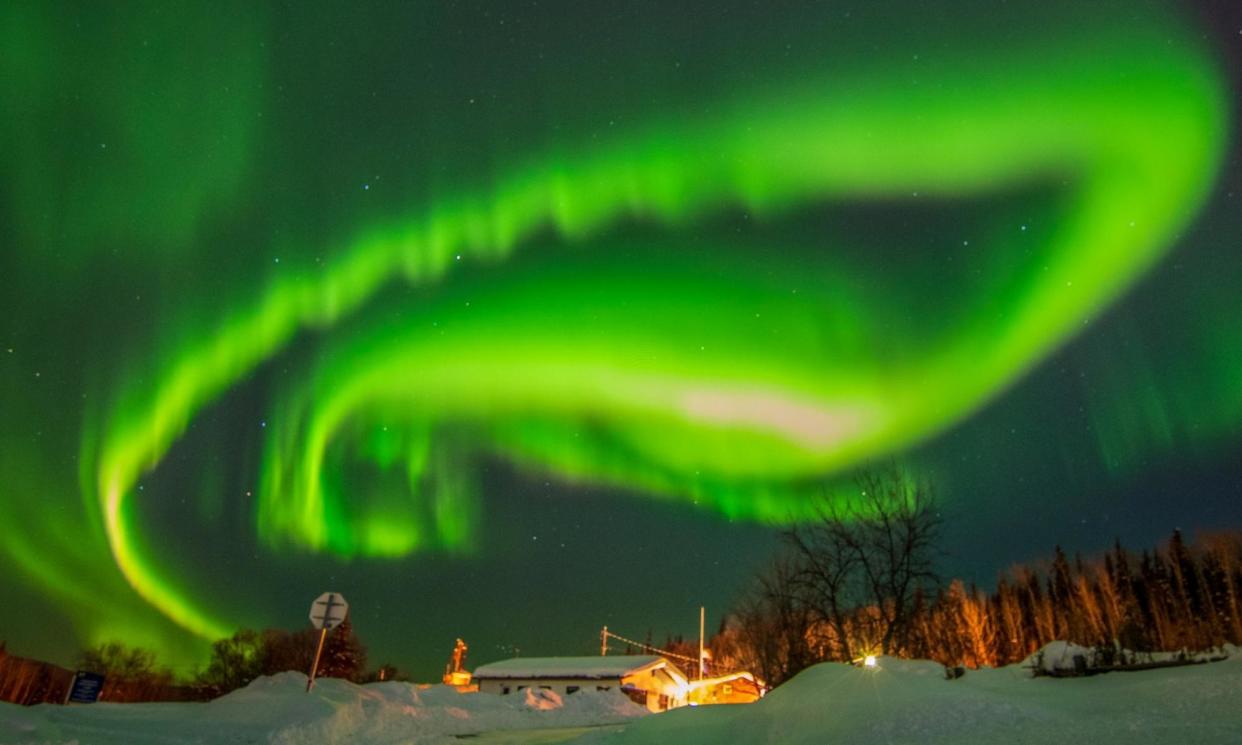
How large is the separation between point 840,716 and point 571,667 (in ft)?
191

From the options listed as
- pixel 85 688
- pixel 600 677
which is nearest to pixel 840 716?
pixel 85 688

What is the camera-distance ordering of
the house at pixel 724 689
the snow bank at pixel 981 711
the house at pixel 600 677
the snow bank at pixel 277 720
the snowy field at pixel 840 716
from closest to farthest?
the snow bank at pixel 981 711 < the snowy field at pixel 840 716 < the snow bank at pixel 277 720 < the house at pixel 600 677 < the house at pixel 724 689

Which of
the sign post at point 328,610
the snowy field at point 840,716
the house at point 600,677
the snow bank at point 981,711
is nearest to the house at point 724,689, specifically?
the house at point 600,677

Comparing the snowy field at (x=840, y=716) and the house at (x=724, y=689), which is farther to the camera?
the house at (x=724, y=689)

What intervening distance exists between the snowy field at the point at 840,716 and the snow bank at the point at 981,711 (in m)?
0.02

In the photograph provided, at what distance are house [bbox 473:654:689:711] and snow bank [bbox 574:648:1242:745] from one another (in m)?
48.0

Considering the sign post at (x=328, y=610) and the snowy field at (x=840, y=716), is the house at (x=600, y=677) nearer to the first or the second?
the snowy field at (x=840, y=716)

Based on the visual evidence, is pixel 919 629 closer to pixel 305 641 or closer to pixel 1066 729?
pixel 1066 729

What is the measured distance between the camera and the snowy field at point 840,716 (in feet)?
28.2

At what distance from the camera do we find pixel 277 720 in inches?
663

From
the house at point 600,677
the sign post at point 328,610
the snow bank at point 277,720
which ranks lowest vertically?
the snow bank at point 277,720

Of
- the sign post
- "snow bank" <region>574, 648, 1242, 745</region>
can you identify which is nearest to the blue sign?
the sign post

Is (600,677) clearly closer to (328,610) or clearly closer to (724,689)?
(724,689)

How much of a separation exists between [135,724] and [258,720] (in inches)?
94.5
